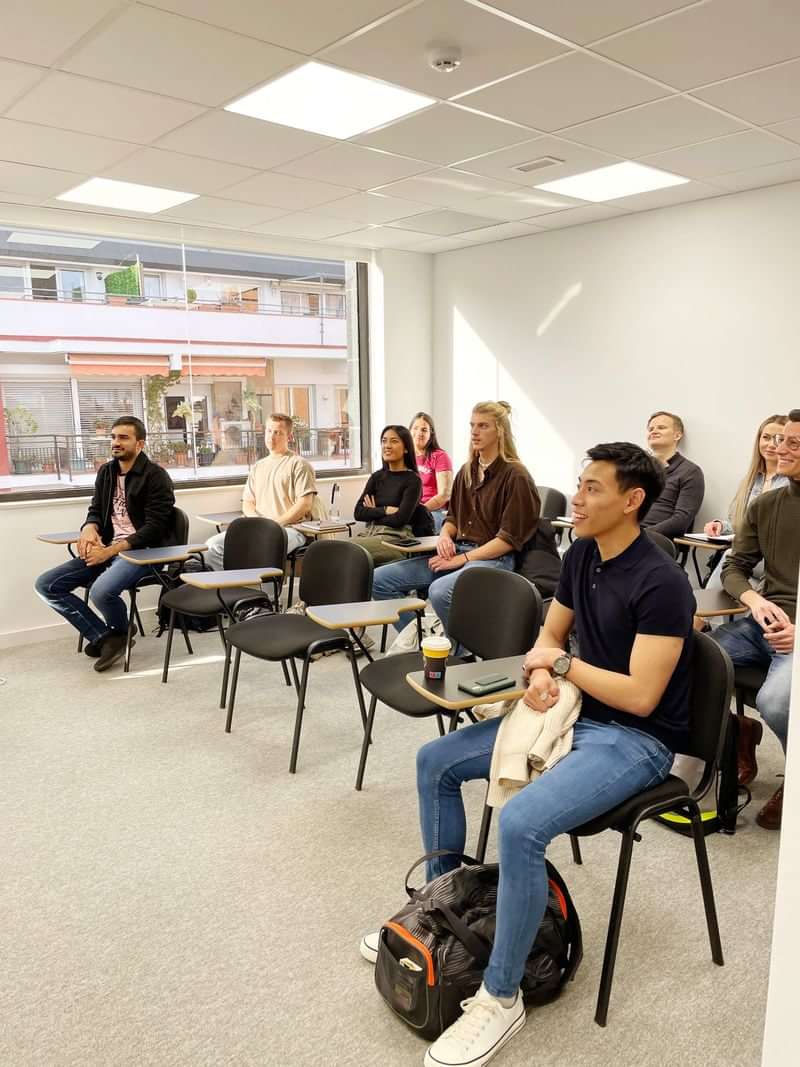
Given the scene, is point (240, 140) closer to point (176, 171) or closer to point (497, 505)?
point (176, 171)

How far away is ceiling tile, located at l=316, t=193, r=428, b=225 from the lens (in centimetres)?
505

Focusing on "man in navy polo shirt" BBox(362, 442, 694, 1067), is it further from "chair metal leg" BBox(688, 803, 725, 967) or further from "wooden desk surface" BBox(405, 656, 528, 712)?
"chair metal leg" BBox(688, 803, 725, 967)

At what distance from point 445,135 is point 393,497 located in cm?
228

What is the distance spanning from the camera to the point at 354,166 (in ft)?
14.2

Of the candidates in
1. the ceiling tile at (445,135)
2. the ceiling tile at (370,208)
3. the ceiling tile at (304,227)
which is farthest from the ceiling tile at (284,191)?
the ceiling tile at (445,135)

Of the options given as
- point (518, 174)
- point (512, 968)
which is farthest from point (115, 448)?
point (512, 968)

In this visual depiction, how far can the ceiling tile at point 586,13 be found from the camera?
254 centimetres

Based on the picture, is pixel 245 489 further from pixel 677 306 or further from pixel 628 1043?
pixel 628 1043

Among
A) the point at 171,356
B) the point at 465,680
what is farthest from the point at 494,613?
the point at 171,356

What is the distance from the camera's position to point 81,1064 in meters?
1.91

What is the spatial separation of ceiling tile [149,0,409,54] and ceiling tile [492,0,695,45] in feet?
1.40

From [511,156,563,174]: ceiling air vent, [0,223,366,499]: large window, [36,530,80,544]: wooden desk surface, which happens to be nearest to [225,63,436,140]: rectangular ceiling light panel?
[511,156,563,174]: ceiling air vent

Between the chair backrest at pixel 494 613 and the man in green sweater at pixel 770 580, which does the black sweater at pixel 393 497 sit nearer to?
the chair backrest at pixel 494 613

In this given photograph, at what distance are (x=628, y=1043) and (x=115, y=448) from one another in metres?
4.22
